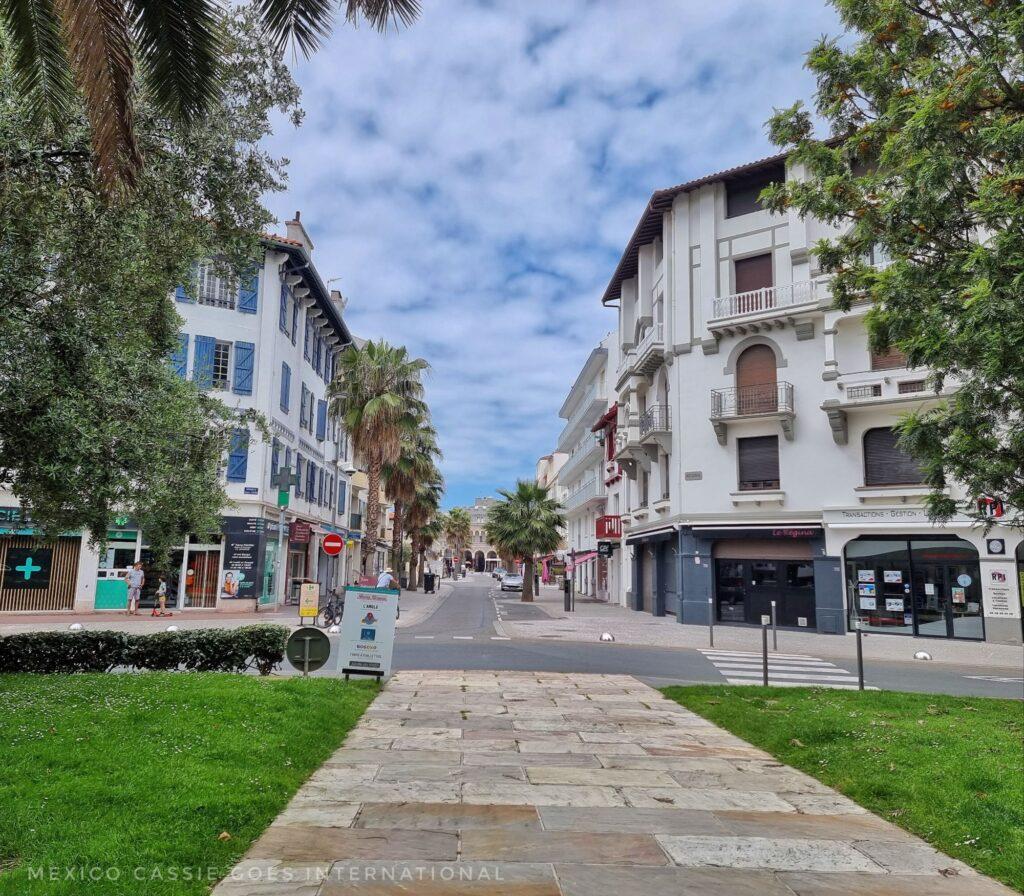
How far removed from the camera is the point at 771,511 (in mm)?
25172

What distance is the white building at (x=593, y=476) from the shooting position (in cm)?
4134

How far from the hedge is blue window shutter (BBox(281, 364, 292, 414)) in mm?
19093

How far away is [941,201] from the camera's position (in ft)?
27.2

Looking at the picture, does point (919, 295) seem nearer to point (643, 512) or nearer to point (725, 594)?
point (725, 594)

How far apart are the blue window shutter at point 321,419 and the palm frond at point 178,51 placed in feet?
99.1

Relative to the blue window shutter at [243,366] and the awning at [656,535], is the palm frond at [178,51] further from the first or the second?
the awning at [656,535]

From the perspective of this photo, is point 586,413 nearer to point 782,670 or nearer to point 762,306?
point 762,306

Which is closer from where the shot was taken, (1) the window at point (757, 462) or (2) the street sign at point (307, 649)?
(2) the street sign at point (307, 649)

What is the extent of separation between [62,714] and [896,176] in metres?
10.7

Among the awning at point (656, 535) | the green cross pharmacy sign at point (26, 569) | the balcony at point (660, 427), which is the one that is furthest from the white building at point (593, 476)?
the green cross pharmacy sign at point (26, 569)

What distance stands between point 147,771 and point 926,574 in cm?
2365

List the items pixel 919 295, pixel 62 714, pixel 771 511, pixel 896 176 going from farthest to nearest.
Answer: pixel 771 511
pixel 896 176
pixel 919 295
pixel 62 714

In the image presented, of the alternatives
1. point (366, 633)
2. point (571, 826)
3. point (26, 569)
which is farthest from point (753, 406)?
point (26, 569)

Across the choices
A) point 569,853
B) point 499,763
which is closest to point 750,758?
point 499,763
